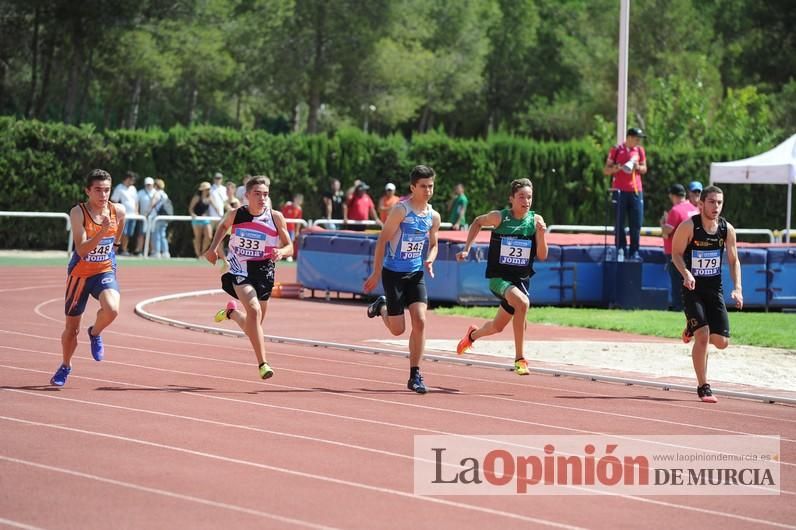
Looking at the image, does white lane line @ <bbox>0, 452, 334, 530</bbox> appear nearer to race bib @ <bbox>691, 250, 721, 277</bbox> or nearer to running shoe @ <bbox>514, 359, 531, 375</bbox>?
running shoe @ <bbox>514, 359, 531, 375</bbox>

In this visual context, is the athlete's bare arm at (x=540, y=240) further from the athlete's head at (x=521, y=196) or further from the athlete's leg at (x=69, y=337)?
the athlete's leg at (x=69, y=337)

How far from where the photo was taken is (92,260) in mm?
11602

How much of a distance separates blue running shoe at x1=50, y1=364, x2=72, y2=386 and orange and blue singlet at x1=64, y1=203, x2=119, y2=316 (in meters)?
0.47

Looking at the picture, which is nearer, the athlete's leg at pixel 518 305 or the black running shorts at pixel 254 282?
the black running shorts at pixel 254 282

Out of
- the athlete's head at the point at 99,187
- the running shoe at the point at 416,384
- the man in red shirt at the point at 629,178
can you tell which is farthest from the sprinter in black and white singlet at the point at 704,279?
the man in red shirt at the point at 629,178

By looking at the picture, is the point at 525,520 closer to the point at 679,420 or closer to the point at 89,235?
the point at 679,420

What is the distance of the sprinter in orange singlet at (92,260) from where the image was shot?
11453 mm

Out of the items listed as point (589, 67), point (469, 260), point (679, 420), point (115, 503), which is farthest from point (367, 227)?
point (589, 67)

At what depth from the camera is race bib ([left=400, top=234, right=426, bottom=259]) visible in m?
12.1

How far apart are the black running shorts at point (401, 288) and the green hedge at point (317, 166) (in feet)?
70.9

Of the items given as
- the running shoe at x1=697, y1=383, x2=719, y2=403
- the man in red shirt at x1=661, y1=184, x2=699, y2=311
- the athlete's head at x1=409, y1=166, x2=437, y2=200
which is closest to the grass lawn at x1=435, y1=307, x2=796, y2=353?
the man in red shirt at x1=661, y1=184, x2=699, y2=311

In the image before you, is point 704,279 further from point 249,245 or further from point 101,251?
point 101,251

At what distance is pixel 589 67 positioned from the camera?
68688 mm

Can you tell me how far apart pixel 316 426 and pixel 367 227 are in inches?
823
